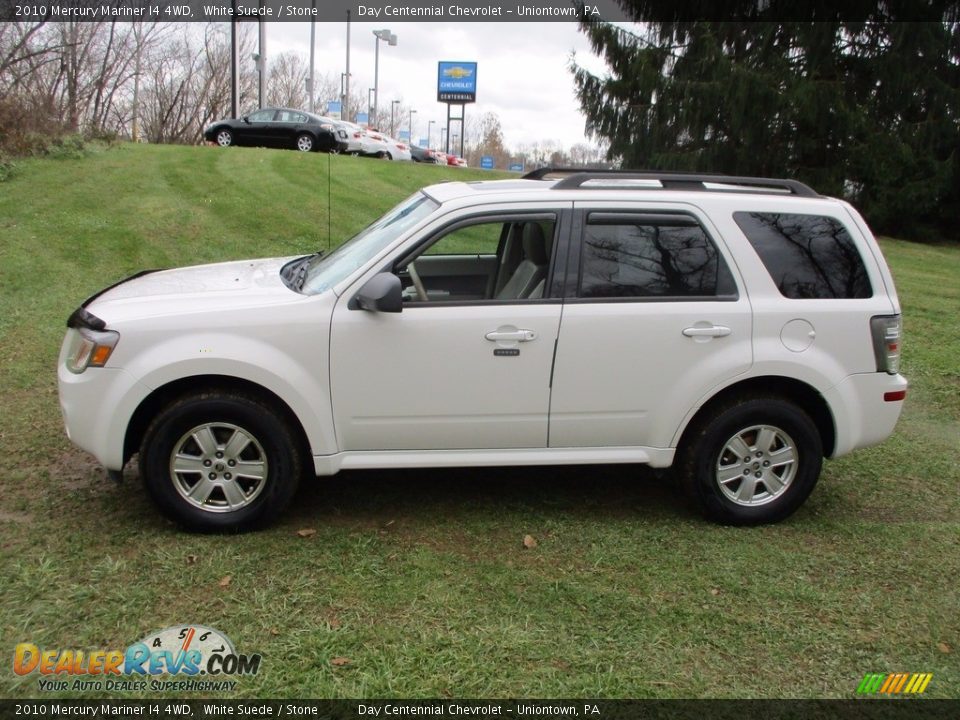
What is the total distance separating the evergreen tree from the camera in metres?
17.8

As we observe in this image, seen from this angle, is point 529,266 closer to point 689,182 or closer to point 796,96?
point 689,182

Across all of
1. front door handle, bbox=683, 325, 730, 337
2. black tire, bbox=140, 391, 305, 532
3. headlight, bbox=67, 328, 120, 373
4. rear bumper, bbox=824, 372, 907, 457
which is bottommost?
black tire, bbox=140, 391, 305, 532

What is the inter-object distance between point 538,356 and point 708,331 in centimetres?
92

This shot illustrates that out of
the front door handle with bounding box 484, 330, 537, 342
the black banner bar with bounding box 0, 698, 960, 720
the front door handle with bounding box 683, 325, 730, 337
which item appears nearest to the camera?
the black banner bar with bounding box 0, 698, 960, 720

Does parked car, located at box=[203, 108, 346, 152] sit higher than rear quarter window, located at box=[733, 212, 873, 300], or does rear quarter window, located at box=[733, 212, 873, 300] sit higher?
parked car, located at box=[203, 108, 346, 152]

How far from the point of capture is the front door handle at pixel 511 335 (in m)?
4.14

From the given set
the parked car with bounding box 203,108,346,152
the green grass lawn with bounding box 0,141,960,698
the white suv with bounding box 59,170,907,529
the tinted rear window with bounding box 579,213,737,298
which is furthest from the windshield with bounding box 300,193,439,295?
the parked car with bounding box 203,108,346,152

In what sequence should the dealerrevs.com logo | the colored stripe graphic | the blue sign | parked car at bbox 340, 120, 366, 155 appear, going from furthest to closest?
the blue sign
parked car at bbox 340, 120, 366, 155
the colored stripe graphic
the dealerrevs.com logo

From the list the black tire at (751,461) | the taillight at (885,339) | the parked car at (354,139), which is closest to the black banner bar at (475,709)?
the black tire at (751,461)

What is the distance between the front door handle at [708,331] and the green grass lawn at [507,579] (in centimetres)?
110

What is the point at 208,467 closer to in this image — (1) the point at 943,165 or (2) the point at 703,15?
(2) the point at 703,15

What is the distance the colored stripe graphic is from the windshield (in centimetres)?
297

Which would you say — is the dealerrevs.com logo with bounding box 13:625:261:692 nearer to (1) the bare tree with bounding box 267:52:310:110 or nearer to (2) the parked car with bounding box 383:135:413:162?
(2) the parked car with bounding box 383:135:413:162

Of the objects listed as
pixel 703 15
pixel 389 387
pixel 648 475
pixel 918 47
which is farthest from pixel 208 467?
pixel 918 47
